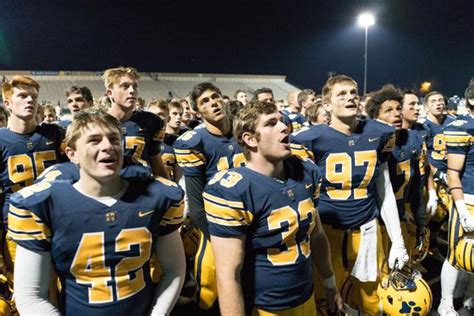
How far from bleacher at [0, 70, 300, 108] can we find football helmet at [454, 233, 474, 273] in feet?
63.5

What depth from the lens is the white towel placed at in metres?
2.47

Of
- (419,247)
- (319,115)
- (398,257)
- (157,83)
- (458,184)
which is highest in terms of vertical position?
(157,83)

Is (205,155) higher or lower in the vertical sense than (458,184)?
higher

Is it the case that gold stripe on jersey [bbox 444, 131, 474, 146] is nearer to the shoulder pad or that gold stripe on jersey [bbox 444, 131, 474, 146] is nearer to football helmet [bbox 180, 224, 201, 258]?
the shoulder pad

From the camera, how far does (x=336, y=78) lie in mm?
2754

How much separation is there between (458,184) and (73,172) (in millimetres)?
2668

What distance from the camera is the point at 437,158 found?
4910 millimetres

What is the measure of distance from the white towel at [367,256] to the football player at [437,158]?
2.20 meters

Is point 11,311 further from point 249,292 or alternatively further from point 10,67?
point 10,67

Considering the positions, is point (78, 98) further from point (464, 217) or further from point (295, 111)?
point (295, 111)

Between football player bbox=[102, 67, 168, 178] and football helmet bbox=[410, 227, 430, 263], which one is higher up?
football player bbox=[102, 67, 168, 178]

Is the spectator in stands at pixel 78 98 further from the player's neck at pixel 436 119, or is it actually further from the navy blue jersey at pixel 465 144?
the player's neck at pixel 436 119

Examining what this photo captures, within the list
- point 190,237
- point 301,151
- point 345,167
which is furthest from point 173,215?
point 190,237

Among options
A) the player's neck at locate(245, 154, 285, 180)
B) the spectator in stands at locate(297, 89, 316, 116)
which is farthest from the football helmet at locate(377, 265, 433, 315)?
the spectator in stands at locate(297, 89, 316, 116)
